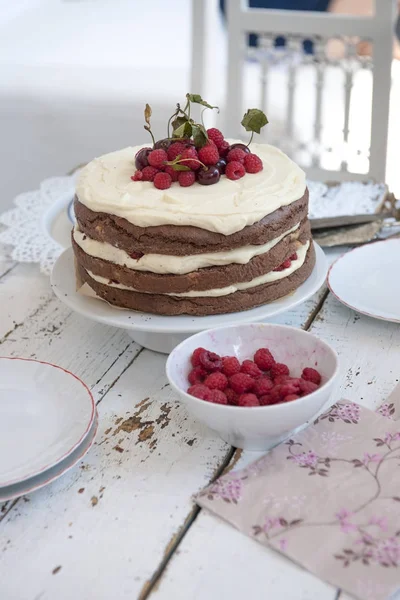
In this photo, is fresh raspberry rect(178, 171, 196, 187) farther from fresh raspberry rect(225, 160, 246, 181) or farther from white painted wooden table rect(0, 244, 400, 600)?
white painted wooden table rect(0, 244, 400, 600)

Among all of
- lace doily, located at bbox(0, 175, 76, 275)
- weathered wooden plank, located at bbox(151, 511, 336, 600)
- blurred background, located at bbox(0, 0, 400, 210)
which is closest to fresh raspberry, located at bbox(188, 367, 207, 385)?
weathered wooden plank, located at bbox(151, 511, 336, 600)

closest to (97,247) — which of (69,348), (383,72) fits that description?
(69,348)

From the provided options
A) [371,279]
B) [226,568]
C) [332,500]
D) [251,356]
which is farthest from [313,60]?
[226,568]

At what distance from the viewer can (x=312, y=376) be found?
103 centimetres

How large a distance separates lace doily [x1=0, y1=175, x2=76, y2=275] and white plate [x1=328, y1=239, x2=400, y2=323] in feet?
1.92

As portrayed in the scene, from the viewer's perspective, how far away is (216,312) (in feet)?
4.00

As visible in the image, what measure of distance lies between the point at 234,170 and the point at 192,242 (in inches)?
6.5

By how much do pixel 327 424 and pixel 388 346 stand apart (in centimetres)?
28

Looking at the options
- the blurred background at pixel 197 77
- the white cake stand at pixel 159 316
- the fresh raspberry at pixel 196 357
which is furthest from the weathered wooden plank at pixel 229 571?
the blurred background at pixel 197 77

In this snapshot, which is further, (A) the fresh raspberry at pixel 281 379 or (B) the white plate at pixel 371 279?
(B) the white plate at pixel 371 279

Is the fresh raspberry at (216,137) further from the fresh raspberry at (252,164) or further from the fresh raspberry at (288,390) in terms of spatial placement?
the fresh raspberry at (288,390)

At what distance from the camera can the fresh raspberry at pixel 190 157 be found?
1225 mm

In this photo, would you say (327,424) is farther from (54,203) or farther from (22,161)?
(22,161)

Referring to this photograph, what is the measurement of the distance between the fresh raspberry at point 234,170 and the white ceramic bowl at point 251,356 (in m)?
0.27
